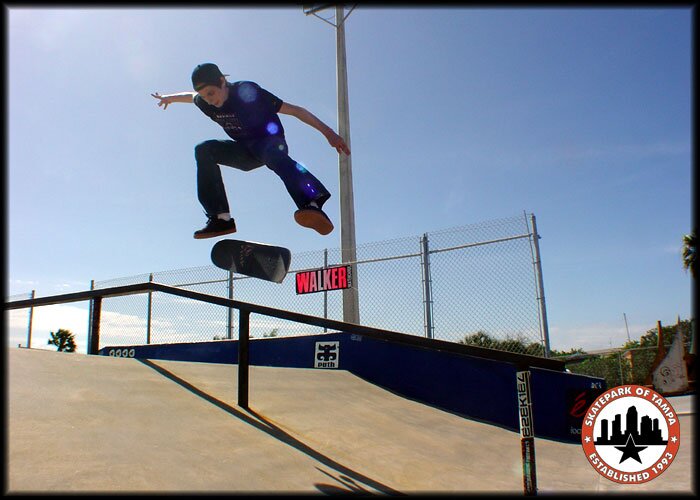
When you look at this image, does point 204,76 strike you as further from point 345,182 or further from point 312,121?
point 345,182

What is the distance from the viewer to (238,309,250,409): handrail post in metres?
3.73

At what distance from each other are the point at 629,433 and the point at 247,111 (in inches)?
119

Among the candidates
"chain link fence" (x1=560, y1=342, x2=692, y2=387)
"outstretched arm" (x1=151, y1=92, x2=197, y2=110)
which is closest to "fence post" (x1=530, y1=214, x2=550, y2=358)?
"outstretched arm" (x1=151, y1=92, x2=197, y2=110)

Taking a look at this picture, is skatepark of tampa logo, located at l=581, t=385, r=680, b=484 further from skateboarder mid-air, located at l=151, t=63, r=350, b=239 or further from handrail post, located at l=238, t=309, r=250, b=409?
handrail post, located at l=238, t=309, r=250, b=409

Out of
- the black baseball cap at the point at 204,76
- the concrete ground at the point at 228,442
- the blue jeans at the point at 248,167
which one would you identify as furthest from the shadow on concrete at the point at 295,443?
the black baseball cap at the point at 204,76

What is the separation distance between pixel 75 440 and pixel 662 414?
2978mm

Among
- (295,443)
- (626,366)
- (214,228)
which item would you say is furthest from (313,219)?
(626,366)

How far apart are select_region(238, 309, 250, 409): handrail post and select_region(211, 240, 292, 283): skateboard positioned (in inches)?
16.0

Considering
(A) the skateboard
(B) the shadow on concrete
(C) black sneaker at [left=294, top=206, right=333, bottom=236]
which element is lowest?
(B) the shadow on concrete

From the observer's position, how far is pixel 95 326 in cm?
526

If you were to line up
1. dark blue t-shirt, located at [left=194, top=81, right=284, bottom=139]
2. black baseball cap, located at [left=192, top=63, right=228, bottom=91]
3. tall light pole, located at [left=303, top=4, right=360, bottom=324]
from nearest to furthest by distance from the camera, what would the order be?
black baseball cap, located at [left=192, top=63, right=228, bottom=91]
dark blue t-shirt, located at [left=194, top=81, right=284, bottom=139]
tall light pole, located at [left=303, top=4, right=360, bottom=324]

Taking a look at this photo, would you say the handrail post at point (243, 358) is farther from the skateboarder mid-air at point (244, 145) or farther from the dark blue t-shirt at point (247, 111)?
the dark blue t-shirt at point (247, 111)

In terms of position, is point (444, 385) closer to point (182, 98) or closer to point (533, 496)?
point (533, 496)

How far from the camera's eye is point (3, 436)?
232 cm
